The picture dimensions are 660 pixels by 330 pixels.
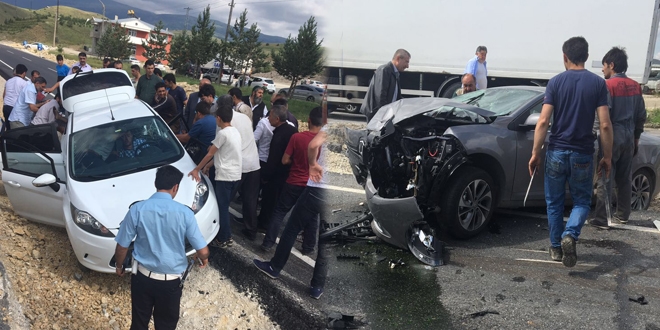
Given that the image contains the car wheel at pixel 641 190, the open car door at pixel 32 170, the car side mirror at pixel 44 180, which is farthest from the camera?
the open car door at pixel 32 170

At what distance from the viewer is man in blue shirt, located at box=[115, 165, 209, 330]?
3.32m

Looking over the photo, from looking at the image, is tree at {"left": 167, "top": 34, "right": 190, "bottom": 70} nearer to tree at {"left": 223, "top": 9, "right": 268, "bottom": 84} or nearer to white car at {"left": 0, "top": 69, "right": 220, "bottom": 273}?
tree at {"left": 223, "top": 9, "right": 268, "bottom": 84}

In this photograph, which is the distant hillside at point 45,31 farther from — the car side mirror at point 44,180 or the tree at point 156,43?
the car side mirror at point 44,180

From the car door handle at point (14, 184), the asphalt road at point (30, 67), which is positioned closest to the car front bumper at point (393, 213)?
the car door handle at point (14, 184)

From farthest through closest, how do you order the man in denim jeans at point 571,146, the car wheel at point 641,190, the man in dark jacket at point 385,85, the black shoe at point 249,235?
the black shoe at point 249,235
the car wheel at point 641,190
the man in denim jeans at point 571,146
the man in dark jacket at point 385,85

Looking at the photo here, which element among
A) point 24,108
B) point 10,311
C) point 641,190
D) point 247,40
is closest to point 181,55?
point 24,108

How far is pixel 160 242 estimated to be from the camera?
131 inches

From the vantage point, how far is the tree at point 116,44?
43.1m

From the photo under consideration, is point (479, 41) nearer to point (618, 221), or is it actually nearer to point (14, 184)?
point (618, 221)

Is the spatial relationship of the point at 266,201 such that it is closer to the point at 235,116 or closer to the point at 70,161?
the point at 235,116

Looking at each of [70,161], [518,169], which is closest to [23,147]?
[70,161]

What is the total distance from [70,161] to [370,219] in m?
3.84

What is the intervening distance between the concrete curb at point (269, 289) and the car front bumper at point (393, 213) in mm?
449

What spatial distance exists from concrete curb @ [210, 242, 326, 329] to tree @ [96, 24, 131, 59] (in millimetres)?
40237
